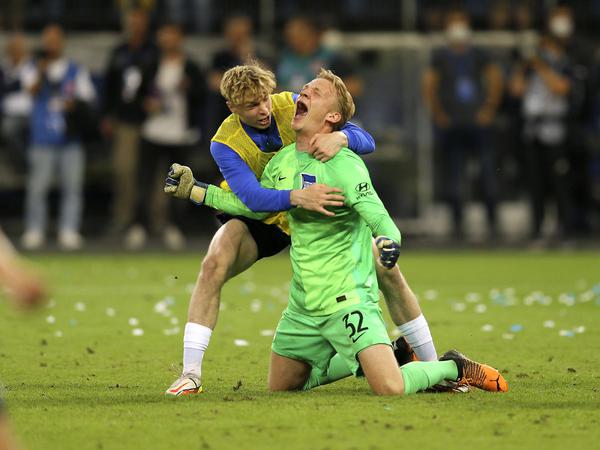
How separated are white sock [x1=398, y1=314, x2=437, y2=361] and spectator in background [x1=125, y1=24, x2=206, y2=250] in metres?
10.5

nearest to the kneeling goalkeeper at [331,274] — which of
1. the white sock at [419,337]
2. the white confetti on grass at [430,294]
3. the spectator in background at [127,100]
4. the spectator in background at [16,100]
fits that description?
the white sock at [419,337]

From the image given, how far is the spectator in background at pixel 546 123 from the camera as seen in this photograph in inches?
734

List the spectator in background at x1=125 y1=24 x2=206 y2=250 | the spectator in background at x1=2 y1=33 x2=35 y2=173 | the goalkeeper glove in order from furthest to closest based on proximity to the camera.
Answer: the spectator in background at x1=2 y1=33 x2=35 y2=173, the spectator in background at x1=125 y1=24 x2=206 y2=250, the goalkeeper glove

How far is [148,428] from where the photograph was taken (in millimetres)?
6613

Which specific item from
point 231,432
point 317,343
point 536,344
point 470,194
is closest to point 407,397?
point 317,343

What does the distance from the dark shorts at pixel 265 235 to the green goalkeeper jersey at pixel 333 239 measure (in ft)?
0.73

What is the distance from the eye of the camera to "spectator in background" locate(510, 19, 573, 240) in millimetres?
18656

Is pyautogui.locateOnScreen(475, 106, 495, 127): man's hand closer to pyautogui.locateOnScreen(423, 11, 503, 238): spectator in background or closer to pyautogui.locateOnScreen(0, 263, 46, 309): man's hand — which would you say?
pyautogui.locateOnScreen(423, 11, 503, 238): spectator in background

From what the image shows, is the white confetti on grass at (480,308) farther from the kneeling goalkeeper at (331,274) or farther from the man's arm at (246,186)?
the man's arm at (246,186)

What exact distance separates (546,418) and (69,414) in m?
2.17

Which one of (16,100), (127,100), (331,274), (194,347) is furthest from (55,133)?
(331,274)

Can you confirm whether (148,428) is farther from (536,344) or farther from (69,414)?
(536,344)

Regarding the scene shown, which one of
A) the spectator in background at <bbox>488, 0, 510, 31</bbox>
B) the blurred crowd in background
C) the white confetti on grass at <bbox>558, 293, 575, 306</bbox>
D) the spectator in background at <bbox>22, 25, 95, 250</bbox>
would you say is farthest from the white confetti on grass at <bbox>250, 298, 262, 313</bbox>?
the spectator in background at <bbox>488, 0, 510, 31</bbox>

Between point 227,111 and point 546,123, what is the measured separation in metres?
3.99
